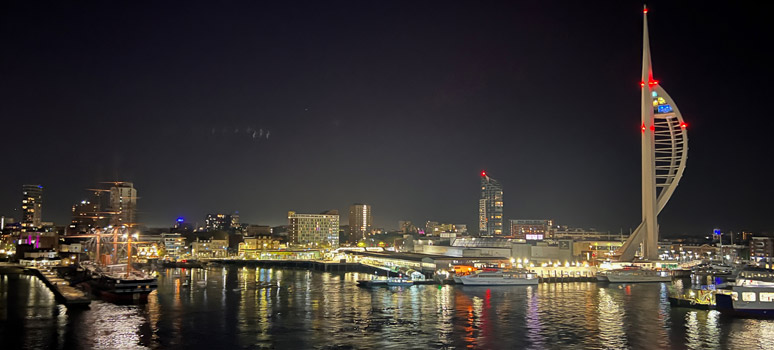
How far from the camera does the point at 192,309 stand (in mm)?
35969

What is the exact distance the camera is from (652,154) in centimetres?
6412

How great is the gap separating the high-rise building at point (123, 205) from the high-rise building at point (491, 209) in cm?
11549

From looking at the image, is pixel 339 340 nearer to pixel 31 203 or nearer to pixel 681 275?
pixel 681 275

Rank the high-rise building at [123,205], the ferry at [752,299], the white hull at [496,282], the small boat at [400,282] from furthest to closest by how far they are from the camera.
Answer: the high-rise building at [123,205] < the small boat at [400,282] < the white hull at [496,282] < the ferry at [752,299]

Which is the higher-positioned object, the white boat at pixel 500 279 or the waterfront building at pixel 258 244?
the white boat at pixel 500 279

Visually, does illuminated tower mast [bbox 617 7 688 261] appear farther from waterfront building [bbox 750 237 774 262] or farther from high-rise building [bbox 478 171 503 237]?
high-rise building [bbox 478 171 503 237]

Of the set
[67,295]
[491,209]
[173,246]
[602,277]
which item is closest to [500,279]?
[602,277]

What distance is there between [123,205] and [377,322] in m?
65.4

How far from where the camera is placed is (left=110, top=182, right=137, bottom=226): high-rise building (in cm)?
7569

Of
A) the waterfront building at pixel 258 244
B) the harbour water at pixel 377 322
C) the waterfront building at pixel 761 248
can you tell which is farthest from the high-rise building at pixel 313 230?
the harbour water at pixel 377 322

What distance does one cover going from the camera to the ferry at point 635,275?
56781 mm

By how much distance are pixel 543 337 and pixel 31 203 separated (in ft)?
480

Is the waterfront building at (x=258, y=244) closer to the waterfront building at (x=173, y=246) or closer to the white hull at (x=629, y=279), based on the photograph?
the waterfront building at (x=173, y=246)

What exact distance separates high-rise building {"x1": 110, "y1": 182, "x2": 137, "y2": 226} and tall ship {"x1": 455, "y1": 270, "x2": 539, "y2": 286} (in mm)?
43382
